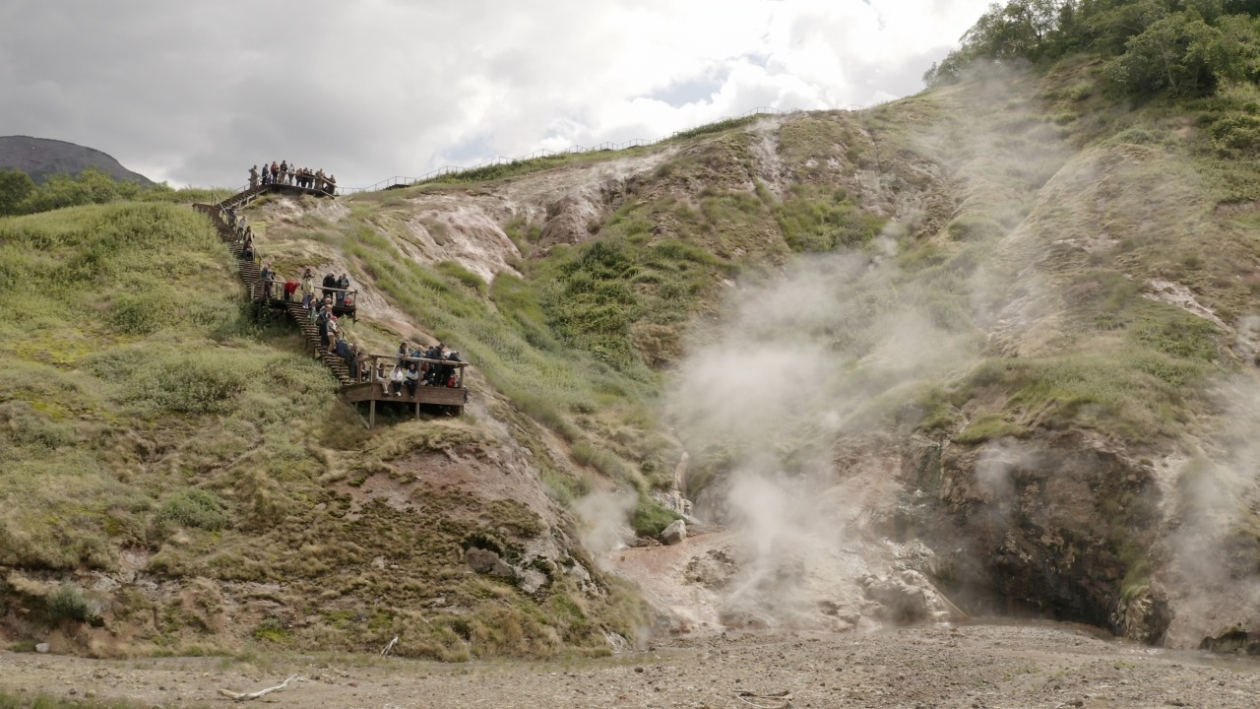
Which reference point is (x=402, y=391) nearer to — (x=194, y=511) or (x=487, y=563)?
(x=487, y=563)

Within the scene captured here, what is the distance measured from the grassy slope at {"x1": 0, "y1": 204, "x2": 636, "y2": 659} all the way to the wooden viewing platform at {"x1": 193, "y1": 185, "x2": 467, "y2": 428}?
633 mm

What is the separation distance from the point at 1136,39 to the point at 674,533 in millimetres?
47992

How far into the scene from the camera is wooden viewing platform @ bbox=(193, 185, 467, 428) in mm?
29547

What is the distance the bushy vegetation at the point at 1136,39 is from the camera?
5975 cm

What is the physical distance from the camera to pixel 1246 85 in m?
58.9

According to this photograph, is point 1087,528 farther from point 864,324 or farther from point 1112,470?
point 864,324

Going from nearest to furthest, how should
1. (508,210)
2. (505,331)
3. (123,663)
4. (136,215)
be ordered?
1. (123,663)
2. (136,215)
3. (505,331)
4. (508,210)

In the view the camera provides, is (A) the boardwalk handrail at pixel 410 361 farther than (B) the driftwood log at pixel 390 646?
Yes

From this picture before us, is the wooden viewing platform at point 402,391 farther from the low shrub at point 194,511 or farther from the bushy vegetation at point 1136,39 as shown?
the bushy vegetation at point 1136,39

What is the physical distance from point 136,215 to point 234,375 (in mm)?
13526

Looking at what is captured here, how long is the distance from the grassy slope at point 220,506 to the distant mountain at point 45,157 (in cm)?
11982

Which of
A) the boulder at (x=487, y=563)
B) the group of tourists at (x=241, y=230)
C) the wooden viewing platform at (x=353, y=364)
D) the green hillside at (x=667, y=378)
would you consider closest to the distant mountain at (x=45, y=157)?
the green hillside at (x=667, y=378)

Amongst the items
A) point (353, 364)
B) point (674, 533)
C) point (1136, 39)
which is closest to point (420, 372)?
point (353, 364)

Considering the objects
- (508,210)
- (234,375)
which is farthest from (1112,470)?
(508,210)
